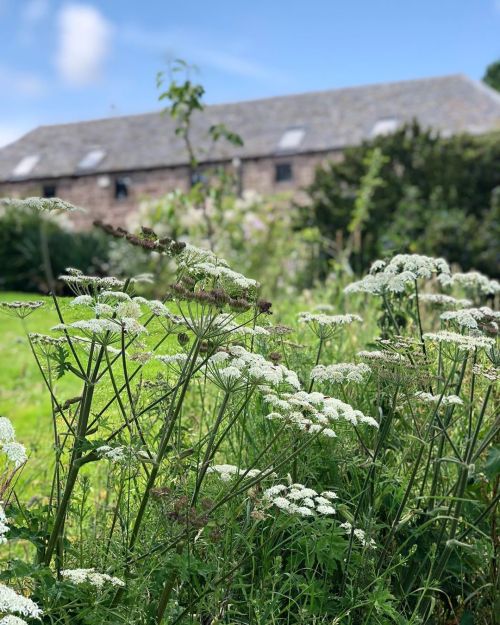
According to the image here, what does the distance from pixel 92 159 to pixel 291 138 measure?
365 inches

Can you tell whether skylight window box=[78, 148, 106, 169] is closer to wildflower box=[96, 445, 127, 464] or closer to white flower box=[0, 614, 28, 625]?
wildflower box=[96, 445, 127, 464]

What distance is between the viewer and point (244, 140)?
107 ft

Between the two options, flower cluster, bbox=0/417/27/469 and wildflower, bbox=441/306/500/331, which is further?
wildflower, bbox=441/306/500/331

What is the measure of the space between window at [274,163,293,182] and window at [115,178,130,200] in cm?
675

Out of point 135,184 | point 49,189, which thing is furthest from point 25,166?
point 135,184

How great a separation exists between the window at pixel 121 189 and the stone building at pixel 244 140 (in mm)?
42

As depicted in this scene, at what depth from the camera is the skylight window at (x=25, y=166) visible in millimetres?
36659

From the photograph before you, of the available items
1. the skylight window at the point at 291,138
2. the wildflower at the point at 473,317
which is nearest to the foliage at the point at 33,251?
the skylight window at the point at 291,138

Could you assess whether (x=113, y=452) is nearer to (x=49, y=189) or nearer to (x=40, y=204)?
(x=40, y=204)

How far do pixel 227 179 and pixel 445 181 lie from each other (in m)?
7.13

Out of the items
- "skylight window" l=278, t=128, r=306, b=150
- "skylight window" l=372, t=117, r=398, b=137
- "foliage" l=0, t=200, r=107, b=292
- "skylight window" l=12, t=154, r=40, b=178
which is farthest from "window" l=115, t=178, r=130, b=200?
"skylight window" l=372, t=117, r=398, b=137

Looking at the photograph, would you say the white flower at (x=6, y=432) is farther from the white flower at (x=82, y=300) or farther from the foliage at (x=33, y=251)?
the foliage at (x=33, y=251)

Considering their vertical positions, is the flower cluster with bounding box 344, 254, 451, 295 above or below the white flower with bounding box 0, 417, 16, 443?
above

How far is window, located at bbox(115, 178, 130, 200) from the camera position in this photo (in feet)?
113
